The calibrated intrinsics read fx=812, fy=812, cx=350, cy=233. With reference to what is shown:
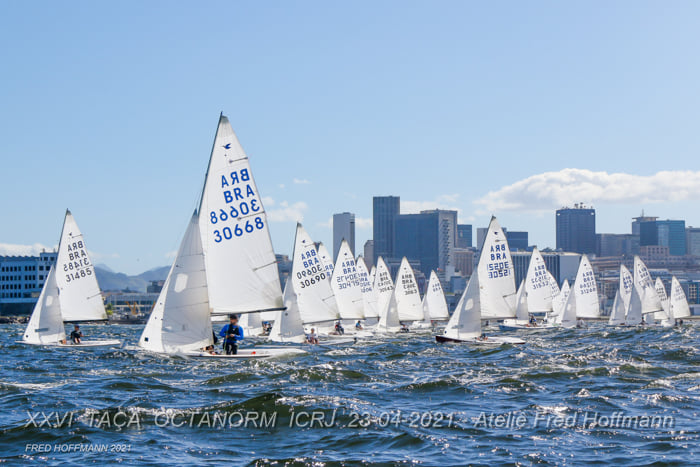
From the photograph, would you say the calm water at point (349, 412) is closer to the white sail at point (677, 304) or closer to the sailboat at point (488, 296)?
the sailboat at point (488, 296)

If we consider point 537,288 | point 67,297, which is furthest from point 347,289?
point 537,288

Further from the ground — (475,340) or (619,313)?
(619,313)

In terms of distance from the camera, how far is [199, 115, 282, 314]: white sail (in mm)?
26078

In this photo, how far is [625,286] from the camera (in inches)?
3078

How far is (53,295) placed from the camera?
39125 millimetres

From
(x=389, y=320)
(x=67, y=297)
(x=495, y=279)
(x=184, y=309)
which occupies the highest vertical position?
(x=495, y=279)

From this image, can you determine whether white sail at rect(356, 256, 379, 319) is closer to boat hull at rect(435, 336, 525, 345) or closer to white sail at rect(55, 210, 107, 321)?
boat hull at rect(435, 336, 525, 345)

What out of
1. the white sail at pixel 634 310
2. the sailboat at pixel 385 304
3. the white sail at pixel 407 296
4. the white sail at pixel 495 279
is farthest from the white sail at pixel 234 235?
the white sail at pixel 634 310

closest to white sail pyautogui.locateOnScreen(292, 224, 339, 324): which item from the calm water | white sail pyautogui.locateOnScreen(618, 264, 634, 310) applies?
the calm water

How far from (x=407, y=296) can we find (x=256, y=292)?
4203 centimetres

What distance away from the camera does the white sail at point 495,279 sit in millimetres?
43094

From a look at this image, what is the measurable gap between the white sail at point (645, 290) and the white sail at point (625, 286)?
191cm

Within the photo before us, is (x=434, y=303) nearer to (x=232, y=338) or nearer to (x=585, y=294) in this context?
(x=585, y=294)

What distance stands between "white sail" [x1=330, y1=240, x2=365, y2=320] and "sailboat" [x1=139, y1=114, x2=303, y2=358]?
25.1m
